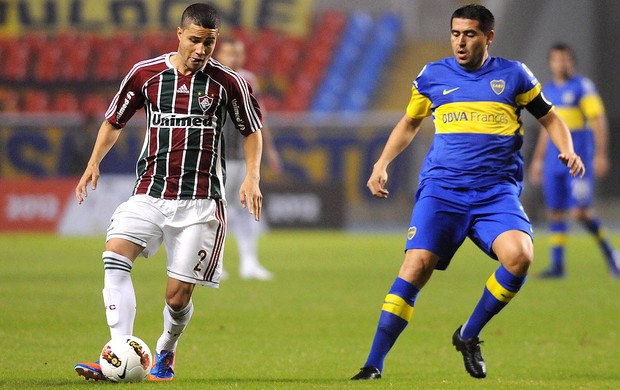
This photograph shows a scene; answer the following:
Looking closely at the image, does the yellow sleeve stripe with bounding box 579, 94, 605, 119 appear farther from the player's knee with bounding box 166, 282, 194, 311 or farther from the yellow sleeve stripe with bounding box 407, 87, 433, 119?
the player's knee with bounding box 166, 282, 194, 311

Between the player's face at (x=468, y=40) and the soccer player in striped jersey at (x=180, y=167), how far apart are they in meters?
1.20

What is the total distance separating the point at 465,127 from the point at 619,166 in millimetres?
22146

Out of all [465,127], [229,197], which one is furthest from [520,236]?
[229,197]

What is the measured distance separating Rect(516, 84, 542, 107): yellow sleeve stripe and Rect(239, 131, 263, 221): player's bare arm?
149 cm

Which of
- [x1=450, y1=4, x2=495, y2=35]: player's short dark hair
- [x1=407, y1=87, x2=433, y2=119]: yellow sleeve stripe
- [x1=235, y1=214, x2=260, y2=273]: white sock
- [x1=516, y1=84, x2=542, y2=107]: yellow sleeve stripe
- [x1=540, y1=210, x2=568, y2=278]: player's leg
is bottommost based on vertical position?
[x1=235, y1=214, x2=260, y2=273]: white sock

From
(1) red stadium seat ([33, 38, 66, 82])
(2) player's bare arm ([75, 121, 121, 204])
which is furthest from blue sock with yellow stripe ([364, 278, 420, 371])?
(1) red stadium seat ([33, 38, 66, 82])

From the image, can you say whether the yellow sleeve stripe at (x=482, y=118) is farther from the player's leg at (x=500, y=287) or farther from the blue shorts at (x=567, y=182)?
the blue shorts at (x=567, y=182)

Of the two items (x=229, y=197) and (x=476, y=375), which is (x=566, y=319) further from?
(x=229, y=197)

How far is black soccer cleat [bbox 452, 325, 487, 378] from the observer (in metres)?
6.38

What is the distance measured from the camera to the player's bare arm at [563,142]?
21.2 ft

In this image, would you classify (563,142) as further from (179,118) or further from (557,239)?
(557,239)

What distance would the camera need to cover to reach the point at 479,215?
642 centimetres

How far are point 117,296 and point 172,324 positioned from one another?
460 mm

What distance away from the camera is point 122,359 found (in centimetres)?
585
